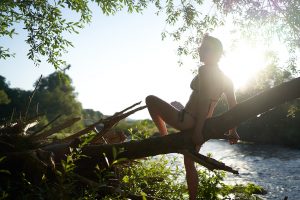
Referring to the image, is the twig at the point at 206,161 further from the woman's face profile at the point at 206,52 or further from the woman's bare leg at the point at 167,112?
the woman's face profile at the point at 206,52

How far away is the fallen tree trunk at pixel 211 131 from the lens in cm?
349

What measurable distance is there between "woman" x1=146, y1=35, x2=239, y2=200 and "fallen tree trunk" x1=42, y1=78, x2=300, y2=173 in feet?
0.41

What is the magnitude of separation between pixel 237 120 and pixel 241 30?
9.19 m

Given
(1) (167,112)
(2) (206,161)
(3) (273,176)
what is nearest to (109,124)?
(1) (167,112)

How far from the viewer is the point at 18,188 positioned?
166 inches

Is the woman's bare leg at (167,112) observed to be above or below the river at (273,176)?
above

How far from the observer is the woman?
164 inches

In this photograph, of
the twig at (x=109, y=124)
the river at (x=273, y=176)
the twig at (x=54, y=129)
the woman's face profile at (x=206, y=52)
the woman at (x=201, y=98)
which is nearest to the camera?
the woman at (x=201, y=98)

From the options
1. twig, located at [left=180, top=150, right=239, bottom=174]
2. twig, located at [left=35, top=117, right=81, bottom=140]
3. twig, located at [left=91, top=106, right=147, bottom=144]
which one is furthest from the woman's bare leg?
twig, located at [left=35, top=117, right=81, bottom=140]

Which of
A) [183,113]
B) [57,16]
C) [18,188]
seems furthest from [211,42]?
[57,16]

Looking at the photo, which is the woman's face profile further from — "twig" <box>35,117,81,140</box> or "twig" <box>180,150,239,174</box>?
"twig" <box>35,117,81,140</box>

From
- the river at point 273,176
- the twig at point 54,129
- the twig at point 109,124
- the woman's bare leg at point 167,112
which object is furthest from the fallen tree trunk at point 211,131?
the river at point 273,176

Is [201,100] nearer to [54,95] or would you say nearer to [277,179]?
[277,179]

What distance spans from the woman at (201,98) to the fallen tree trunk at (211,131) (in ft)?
0.41
